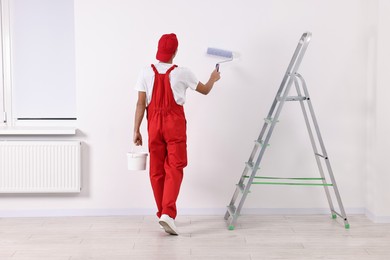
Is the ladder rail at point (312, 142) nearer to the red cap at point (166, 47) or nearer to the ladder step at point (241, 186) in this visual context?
the ladder step at point (241, 186)

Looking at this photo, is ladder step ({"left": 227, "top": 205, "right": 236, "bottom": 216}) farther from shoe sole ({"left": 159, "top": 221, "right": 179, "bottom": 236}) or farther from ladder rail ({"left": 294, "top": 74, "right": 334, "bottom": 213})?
ladder rail ({"left": 294, "top": 74, "right": 334, "bottom": 213})

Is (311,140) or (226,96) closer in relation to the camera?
(311,140)

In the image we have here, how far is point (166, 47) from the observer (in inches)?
154

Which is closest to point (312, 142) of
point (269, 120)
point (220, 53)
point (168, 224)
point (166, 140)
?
point (269, 120)

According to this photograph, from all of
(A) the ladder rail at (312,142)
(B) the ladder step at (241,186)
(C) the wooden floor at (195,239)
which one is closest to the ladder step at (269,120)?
(A) the ladder rail at (312,142)

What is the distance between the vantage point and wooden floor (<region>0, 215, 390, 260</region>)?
137 inches

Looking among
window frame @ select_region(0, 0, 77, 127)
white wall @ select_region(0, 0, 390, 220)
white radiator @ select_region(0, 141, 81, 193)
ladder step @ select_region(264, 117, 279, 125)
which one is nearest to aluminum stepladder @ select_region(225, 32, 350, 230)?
ladder step @ select_region(264, 117, 279, 125)

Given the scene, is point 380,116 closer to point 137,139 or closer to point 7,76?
point 137,139

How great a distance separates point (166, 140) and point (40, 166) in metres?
1.18

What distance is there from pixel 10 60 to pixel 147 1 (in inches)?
50.4

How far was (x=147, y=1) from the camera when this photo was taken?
14.6 ft

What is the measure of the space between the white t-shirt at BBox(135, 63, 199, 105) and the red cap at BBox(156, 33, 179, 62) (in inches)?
2.2

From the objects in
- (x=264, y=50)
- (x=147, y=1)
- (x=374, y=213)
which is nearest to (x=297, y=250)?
(x=374, y=213)

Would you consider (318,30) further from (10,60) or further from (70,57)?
(10,60)
